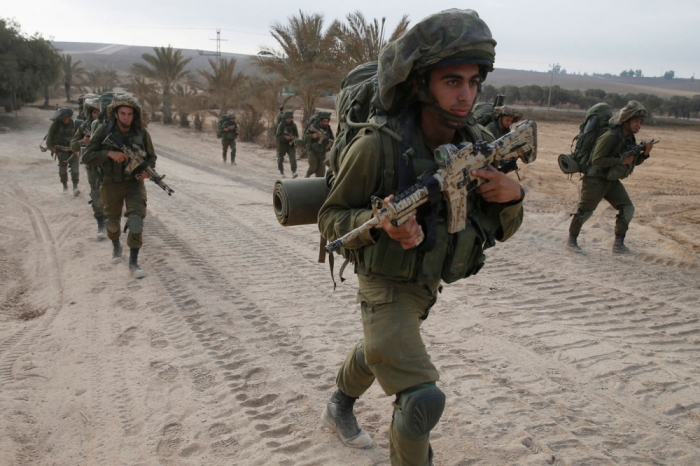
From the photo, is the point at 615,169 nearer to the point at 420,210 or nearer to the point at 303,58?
the point at 420,210

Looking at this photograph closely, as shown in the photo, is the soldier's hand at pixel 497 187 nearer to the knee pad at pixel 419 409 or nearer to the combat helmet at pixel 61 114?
the knee pad at pixel 419 409

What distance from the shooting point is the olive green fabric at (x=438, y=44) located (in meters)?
2.31

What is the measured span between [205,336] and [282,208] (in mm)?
2199

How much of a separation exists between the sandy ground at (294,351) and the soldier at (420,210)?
0.95m

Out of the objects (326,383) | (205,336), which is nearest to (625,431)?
(326,383)

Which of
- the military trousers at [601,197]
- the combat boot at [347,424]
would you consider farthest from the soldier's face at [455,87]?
the military trousers at [601,197]

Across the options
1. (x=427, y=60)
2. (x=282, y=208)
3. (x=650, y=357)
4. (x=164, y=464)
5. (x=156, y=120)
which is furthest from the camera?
(x=156, y=120)

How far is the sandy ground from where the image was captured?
3246 millimetres

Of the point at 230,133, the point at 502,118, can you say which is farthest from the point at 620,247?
the point at 230,133

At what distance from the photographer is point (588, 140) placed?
291 inches

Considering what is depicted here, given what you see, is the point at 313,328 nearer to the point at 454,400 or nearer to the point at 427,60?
the point at 454,400

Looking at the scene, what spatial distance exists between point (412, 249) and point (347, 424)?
4.32ft

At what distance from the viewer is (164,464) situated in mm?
3031

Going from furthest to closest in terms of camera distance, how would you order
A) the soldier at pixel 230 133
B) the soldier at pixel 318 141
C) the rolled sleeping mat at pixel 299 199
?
1. the soldier at pixel 230 133
2. the soldier at pixel 318 141
3. the rolled sleeping mat at pixel 299 199
